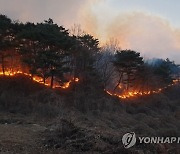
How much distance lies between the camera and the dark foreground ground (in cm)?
1427

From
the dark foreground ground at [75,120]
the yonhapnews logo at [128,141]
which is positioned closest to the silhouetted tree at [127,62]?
the dark foreground ground at [75,120]

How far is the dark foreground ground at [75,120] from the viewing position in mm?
14266

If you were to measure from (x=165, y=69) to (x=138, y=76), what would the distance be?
1132 cm

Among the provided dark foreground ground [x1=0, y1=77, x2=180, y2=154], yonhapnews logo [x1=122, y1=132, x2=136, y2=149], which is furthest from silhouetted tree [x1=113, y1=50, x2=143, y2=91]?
yonhapnews logo [x1=122, y1=132, x2=136, y2=149]

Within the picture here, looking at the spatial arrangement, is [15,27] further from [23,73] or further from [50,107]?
[50,107]

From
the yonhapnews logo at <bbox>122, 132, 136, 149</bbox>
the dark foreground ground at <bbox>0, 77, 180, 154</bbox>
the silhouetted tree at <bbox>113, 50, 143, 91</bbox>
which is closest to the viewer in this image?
the yonhapnews logo at <bbox>122, 132, 136, 149</bbox>

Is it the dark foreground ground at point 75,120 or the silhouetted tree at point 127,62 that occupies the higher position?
the silhouetted tree at point 127,62

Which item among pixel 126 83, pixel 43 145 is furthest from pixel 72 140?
pixel 126 83

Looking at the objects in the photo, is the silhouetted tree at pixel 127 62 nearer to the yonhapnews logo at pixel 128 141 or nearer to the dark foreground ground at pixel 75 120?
the dark foreground ground at pixel 75 120

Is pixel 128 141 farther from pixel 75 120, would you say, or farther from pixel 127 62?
pixel 127 62

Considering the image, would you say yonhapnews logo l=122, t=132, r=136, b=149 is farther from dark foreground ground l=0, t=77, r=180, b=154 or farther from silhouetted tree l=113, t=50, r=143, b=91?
silhouetted tree l=113, t=50, r=143, b=91

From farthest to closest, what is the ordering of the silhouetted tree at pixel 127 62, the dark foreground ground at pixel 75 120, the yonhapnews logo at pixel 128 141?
the silhouetted tree at pixel 127 62, the dark foreground ground at pixel 75 120, the yonhapnews logo at pixel 128 141

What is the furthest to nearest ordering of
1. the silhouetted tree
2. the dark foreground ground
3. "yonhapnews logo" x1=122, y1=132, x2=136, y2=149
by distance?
the silhouetted tree → the dark foreground ground → "yonhapnews logo" x1=122, y1=132, x2=136, y2=149

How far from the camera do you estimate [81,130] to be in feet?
52.1
